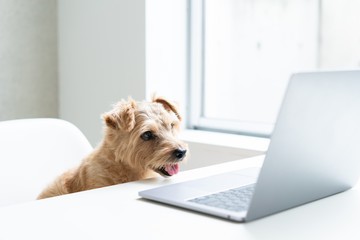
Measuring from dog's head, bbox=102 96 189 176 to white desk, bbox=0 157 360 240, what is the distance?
272 mm

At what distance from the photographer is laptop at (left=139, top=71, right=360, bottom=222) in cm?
66

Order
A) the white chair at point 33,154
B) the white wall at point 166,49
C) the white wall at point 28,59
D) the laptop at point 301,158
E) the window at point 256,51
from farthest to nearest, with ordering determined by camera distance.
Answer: the white wall at point 28,59 < the white wall at point 166,49 < the window at point 256,51 < the white chair at point 33,154 < the laptop at point 301,158

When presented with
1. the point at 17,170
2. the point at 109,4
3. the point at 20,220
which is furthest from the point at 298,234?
the point at 109,4

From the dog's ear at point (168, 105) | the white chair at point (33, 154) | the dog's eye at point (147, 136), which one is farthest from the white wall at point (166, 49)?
the dog's eye at point (147, 136)

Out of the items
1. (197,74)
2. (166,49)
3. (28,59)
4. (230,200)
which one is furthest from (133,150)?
(28,59)

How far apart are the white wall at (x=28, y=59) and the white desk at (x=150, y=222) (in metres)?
1.81

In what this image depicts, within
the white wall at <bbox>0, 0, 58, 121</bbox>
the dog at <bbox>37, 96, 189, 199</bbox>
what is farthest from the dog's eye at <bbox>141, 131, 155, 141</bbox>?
the white wall at <bbox>0, 0, 58, 121</bbox>

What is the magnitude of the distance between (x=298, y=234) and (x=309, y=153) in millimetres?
132

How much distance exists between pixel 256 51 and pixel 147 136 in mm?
1194

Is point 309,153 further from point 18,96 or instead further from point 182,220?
point 18,96

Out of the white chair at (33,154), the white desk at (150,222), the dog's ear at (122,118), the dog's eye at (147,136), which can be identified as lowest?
the white chair at (33,154)

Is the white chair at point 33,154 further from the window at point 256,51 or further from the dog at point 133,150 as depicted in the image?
the window at point 256,51

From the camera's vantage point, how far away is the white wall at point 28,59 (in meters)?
2.50

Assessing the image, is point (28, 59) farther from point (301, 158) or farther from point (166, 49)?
point (301, 158)
